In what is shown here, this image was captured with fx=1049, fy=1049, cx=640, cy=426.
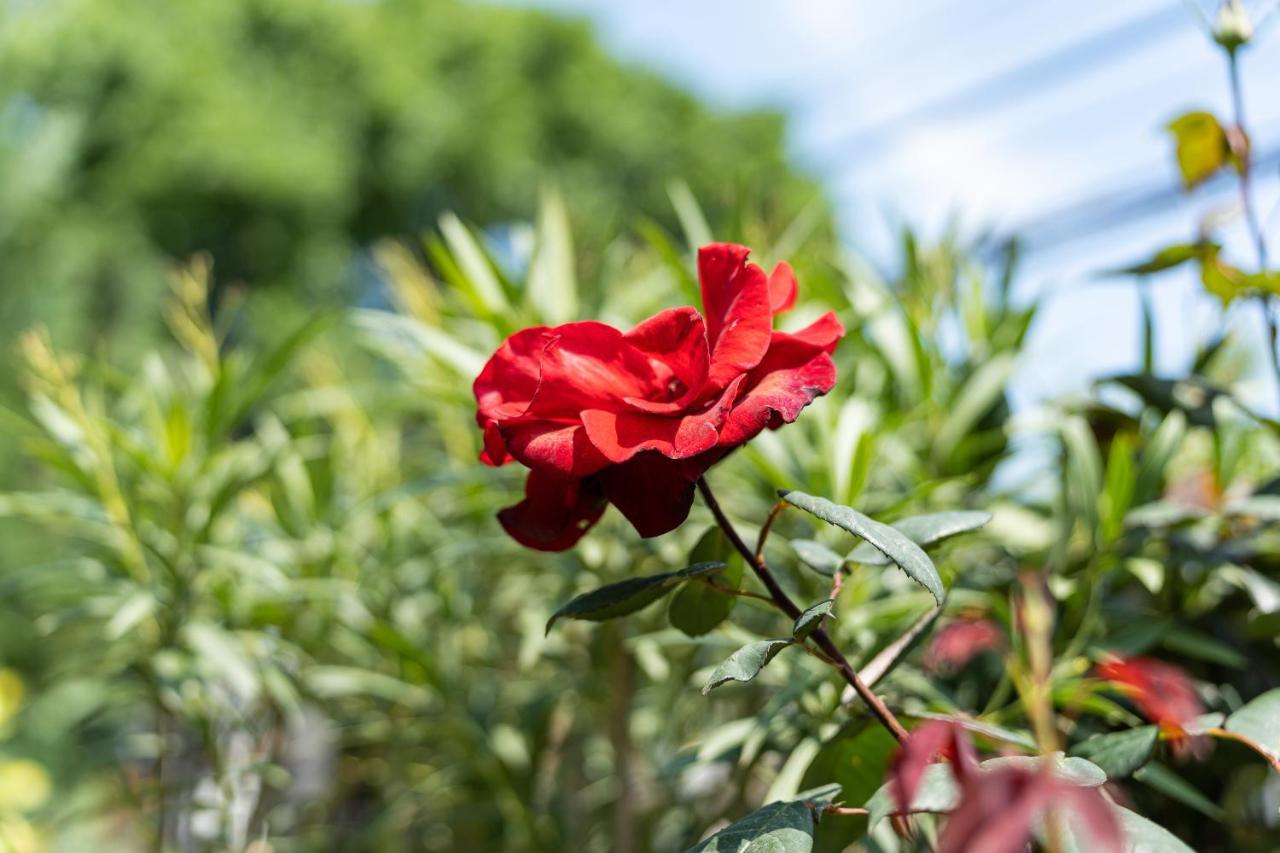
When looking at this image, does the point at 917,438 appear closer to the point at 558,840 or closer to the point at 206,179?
the point at 558,840

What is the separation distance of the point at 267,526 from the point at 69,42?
29.3 feet

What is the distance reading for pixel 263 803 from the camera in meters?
1.51

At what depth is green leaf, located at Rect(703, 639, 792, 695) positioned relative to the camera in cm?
48

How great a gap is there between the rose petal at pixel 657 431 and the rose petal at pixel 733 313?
12 mm

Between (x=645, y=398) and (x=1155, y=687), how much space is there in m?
0.51

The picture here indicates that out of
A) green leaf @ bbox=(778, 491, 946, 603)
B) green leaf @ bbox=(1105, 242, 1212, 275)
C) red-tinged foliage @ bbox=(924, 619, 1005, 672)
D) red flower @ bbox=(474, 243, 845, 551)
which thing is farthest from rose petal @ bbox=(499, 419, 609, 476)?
green leaf @ bbox=(1105, 242, 1212, 275)

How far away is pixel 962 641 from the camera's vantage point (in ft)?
3.05

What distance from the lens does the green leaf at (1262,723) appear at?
0.58 meters

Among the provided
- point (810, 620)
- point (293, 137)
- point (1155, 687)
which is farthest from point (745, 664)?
point (293, 137)

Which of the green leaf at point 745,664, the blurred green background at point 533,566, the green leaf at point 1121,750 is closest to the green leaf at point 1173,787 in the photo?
the blurred green background at point 533,566

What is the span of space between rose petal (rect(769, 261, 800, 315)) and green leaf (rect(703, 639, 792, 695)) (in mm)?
196

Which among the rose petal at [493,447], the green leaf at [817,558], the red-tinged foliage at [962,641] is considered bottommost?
the red-tinged foliage at [962,641]

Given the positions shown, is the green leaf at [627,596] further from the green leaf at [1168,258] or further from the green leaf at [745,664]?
the green leaf at [1168,258]

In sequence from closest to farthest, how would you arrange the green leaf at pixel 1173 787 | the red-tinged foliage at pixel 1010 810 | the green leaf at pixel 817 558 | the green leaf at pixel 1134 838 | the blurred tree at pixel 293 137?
the red-tinged foliage at pixel 1010 810, the green leaf at pixel 1134 838, the green leaf at pixel 817 558, the green leaf at pixel 1173 787, the blurred tree at pixel 293 137
